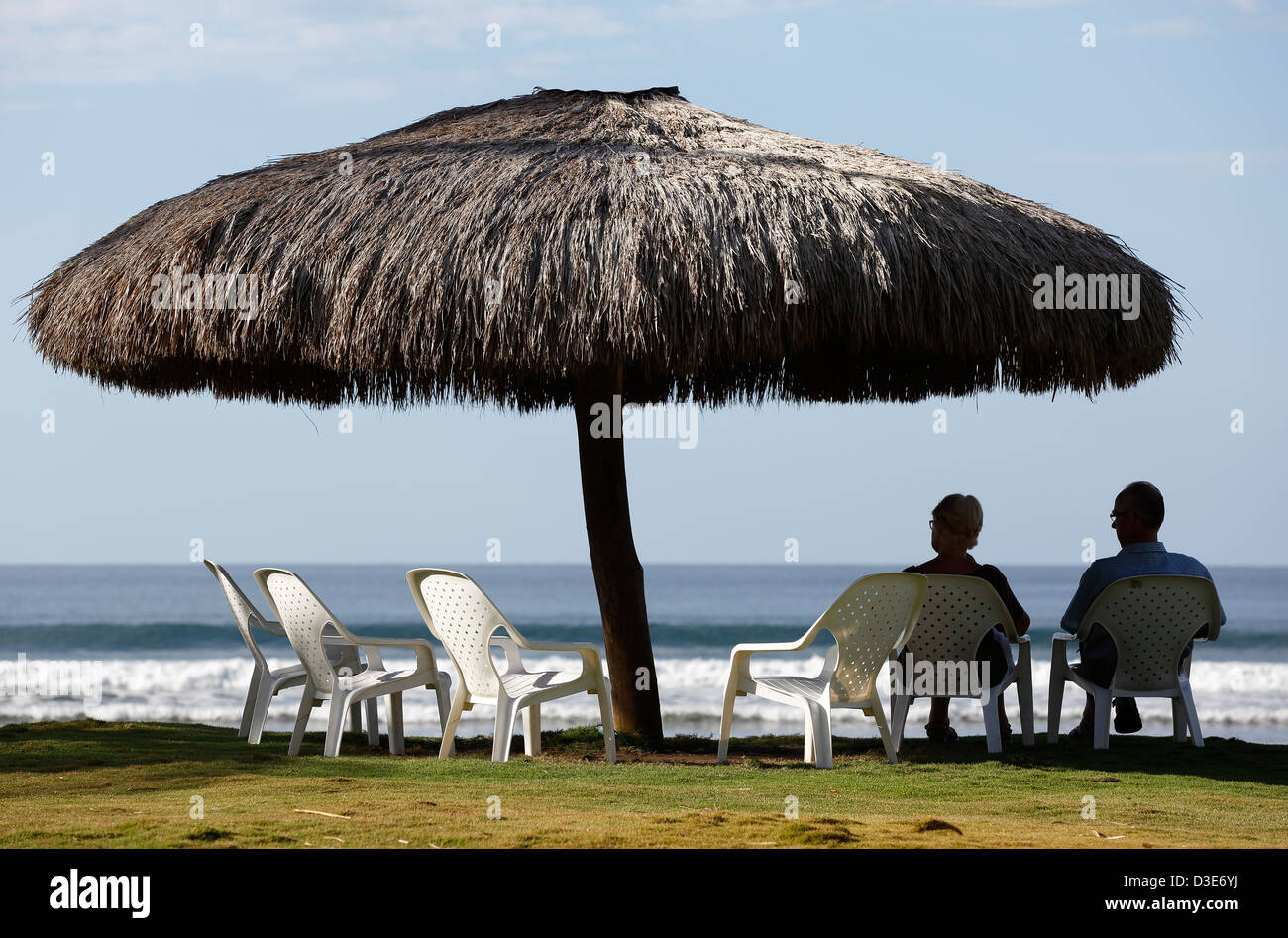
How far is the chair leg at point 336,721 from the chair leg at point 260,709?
0.48 meters

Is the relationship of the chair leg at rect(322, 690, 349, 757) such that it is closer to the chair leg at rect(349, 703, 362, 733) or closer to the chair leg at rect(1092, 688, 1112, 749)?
the chair leg at rect(349, 703, 362, 733)

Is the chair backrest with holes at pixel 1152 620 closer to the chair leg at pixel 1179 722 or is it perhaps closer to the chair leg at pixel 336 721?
the chair leg at pixel 1179 722

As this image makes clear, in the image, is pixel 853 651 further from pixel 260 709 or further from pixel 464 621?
pixel 260 709

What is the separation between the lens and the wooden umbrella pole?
6.09 meters

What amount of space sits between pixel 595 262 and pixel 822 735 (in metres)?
2.21

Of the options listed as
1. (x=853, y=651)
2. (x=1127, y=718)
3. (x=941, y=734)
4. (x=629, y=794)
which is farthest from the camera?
A: (x=1127, y=718)

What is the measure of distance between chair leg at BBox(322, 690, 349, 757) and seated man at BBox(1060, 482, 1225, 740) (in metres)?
3.34

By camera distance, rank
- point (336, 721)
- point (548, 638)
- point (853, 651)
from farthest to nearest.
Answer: point (548, 638), point (336, 721), point (853, 651)

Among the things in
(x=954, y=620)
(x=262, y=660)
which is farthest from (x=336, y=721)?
(x=954, y=620)

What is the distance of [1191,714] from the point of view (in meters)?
5.92

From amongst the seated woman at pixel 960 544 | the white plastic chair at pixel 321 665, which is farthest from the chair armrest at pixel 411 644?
the seated woman at pixel 960 544

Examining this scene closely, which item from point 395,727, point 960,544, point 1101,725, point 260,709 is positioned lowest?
point 1101,725

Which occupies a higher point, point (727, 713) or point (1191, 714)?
point (727, 713)
